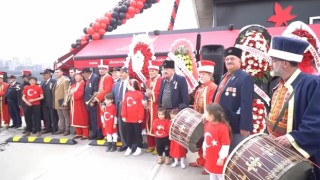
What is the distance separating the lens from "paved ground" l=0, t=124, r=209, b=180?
384 centimetres

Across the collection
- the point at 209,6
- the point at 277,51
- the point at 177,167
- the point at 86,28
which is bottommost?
the point at 177,167

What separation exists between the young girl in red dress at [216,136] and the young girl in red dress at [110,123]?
2.54m

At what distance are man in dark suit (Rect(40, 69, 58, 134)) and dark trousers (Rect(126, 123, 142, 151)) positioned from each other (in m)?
2.65

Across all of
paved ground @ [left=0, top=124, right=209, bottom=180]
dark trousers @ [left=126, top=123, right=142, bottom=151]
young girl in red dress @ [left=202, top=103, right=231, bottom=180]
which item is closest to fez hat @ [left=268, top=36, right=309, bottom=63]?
young girl in red dress @ [left=202, top=103, right=231, bottom=180]

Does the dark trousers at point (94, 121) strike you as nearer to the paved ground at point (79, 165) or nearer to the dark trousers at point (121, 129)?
the paved ground at point (79, 165)

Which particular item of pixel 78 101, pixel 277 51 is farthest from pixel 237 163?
pixel 78 101

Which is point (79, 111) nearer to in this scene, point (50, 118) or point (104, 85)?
point (104, 85)

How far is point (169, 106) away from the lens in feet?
13.7

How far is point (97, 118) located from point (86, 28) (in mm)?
5004

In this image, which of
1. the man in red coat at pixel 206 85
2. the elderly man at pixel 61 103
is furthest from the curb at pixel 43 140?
the man in red coat at pixel 206 85

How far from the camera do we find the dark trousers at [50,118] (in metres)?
6.51

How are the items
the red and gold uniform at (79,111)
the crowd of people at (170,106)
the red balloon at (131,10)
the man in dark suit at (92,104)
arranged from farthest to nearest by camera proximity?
the red balloon at (131,10) < the red and gold uniform at (79,111) < the man in dark suit at (92,104) < the crowd of people at (170,106)

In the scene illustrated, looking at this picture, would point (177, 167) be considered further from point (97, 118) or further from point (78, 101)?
point (78, 101)

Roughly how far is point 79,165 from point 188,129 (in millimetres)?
2097
